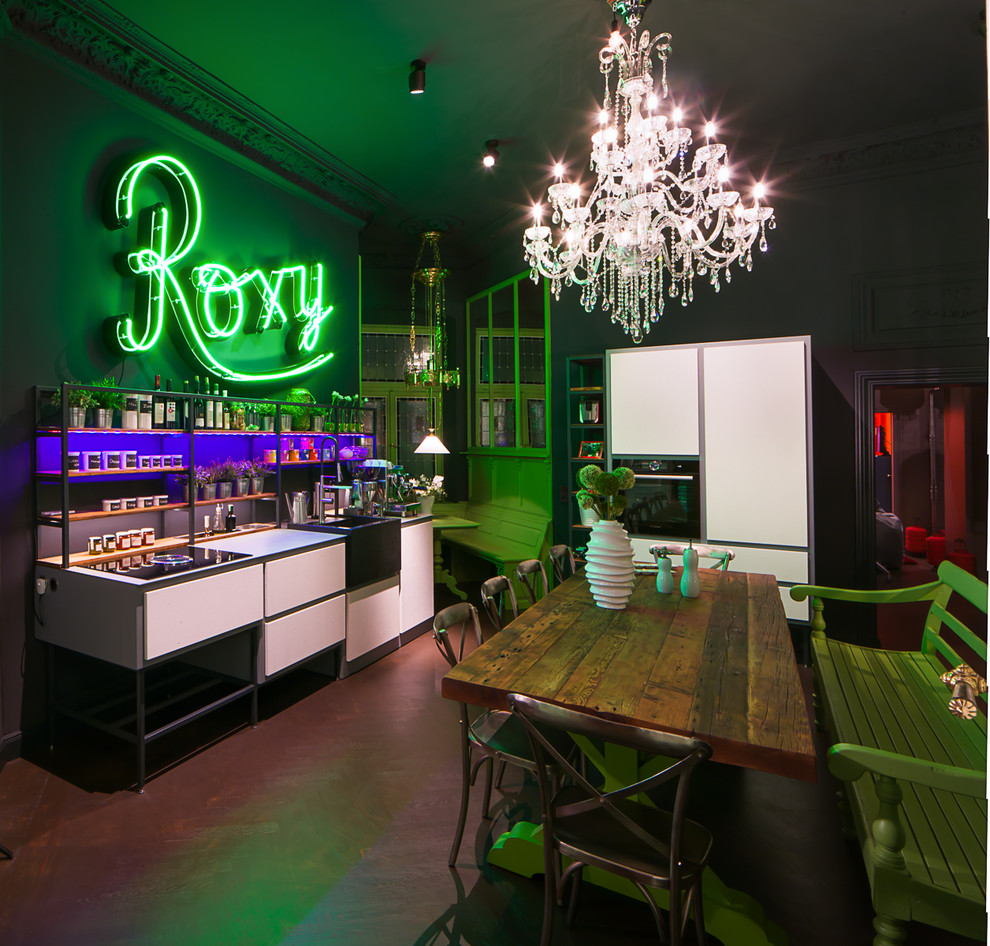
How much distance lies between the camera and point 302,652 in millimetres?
3668

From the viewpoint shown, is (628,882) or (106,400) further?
(106,400)

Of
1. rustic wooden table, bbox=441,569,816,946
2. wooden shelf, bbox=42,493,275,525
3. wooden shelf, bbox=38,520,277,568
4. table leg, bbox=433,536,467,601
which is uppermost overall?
wooden shelf, bbox=42,493,275,525

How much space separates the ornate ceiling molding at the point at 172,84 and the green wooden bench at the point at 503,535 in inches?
142

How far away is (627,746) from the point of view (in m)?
1.53

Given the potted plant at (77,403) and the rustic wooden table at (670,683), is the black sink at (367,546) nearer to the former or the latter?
the potted plant at (77,403)

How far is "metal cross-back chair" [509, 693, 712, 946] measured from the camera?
58.0 inches

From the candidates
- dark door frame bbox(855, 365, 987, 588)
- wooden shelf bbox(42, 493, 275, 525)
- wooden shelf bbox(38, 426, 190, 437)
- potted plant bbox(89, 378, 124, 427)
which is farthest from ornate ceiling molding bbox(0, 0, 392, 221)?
dark door frame bbox(855, 365, 987, 588)

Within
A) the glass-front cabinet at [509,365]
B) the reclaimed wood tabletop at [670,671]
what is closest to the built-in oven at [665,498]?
the glass-front cabinet at [509,365]

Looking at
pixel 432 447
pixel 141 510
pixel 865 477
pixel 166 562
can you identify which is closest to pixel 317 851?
pixel 166 562

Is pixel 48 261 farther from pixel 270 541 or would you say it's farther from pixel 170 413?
pixel 270 541

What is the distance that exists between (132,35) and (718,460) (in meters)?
4.73

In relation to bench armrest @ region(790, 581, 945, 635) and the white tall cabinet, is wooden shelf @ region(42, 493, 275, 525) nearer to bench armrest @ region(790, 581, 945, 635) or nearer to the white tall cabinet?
the white tall cabinet

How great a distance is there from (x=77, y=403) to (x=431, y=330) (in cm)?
478

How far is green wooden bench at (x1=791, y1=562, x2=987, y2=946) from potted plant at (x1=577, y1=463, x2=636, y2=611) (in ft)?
3.16
